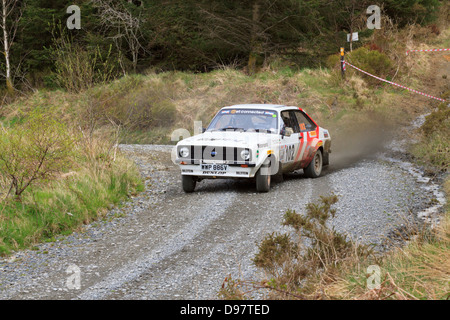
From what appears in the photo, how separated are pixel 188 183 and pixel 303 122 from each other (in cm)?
314

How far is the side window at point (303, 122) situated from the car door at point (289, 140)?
0.59ft

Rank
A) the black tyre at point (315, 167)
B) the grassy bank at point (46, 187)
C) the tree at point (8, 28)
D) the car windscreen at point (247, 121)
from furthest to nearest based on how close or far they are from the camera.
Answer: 1. the tree at point (8, 28)
2. the black tyre at point (315, 167)
3. the car windscreen at point (247, 121)
4. the grassy bank at point (46, 187)

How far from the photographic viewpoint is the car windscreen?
11023mm

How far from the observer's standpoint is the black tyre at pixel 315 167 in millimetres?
12164

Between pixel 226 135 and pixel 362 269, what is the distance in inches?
215

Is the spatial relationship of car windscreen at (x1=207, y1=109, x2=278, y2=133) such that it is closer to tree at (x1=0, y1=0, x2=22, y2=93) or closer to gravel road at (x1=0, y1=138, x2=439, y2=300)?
gravel road at (x1=0, y1=138, x2=439, y2=300)

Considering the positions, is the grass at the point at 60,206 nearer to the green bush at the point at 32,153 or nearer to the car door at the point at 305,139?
the green bush at the point at 32,153

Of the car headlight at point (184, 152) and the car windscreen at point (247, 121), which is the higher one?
the car windscreen at point (247, 121)

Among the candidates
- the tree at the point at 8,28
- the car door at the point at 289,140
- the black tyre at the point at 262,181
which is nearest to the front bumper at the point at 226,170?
the black tyre at the point at 262,181

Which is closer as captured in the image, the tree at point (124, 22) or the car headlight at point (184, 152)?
the car headlight at point (184, 152)

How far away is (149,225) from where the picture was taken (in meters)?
8.69

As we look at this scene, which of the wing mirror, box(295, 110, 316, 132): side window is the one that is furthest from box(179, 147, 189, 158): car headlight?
box(295, 110, 316, 132): side window

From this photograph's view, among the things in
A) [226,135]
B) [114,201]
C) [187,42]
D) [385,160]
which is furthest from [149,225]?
[187,42]

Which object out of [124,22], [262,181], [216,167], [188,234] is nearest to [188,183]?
[216,167]
